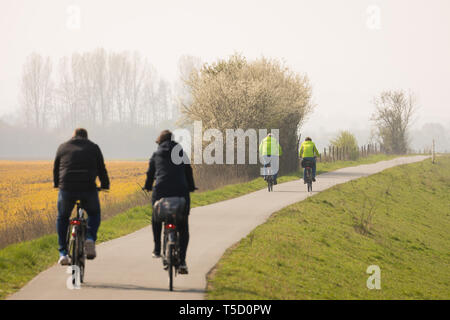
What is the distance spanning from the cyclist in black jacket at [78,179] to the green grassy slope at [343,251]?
1923mm

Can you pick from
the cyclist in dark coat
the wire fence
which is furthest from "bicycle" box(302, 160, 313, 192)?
the wire fence

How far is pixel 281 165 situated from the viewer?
32469 millimetres

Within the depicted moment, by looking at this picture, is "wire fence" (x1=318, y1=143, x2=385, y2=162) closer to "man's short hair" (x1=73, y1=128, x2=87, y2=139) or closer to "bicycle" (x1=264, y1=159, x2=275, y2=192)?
"bicycle" (x1=264, y1=159, x2=275, y2=192)

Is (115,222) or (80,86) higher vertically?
(80,86)

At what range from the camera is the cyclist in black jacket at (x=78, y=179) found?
8297 mm

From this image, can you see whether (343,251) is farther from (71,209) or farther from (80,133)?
(80,133)

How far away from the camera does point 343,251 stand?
14.6 m

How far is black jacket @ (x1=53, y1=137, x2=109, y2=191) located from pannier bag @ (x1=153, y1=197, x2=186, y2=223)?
0.98 meters

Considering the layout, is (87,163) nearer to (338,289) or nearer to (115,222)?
(338,289)

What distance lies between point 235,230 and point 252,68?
2021 cm

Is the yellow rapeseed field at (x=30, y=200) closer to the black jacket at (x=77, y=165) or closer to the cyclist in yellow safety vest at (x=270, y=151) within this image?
the cyclist in yellow safety vest at (x=270, y=151)

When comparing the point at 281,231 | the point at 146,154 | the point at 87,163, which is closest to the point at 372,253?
the point at 281,231

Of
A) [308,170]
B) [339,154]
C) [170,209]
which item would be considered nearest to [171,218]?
[170,209]

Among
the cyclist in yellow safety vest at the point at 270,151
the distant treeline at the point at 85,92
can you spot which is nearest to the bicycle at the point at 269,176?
the cyclist in yellow safety vest at the point at 270,151
